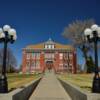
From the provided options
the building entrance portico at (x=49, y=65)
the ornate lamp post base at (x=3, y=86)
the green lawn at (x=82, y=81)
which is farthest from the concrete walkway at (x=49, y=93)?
the building entrance portico at (x=49, y=65)

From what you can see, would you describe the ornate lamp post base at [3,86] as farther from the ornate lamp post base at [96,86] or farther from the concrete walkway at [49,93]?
the ornate lamp post base at [96,86]

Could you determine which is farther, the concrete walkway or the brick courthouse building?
the brick courthouse building

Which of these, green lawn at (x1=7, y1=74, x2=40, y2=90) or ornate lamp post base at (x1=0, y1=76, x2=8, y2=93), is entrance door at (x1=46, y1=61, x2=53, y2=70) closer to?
green lawn at (x1=7, y1=74, x2=40, y2=90)

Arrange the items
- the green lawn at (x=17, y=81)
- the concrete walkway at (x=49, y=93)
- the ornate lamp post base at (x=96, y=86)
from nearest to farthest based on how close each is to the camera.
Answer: the ornate lamp post base at (x=96, y=86)
the concrete walkway at (x=49, y=93)
the green lawn at (x=17, y=81)

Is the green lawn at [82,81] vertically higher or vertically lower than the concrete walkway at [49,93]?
higher

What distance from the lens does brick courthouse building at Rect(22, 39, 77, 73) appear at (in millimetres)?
90188

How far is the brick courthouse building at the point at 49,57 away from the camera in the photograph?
90188 mm

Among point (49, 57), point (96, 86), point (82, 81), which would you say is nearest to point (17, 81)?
point (82, 81)

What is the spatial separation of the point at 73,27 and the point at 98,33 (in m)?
52.5

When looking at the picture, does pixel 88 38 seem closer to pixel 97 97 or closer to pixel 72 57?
pixel 97 97

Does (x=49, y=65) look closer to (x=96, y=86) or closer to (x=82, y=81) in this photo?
(x=82, y=81)

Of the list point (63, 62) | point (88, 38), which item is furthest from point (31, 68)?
point (88, 38)

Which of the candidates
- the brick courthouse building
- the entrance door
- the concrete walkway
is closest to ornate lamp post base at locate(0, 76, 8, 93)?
the concrete walkway

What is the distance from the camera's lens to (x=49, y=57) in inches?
3615
